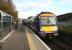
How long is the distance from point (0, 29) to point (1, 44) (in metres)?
4.99

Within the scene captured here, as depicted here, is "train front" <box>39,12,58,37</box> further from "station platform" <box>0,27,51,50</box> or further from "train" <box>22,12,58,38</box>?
"station platform" <box>0,27,51,50</box>

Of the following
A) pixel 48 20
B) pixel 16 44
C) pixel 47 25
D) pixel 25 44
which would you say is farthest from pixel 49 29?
pixel 16 44

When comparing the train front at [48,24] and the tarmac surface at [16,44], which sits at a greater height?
the train front at [48,24]

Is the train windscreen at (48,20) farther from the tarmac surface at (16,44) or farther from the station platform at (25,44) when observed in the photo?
the tarmac surface at (16,44)

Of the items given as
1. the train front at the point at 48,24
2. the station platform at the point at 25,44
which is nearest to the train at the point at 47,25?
the train front at the point at 48,24

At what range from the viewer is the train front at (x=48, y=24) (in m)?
29.4

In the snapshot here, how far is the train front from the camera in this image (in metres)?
29.4

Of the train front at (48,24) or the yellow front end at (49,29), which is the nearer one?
the train front at (48,24)

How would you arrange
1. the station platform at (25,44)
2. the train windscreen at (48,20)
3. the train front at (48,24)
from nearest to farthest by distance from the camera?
the station platform at (25,44)
the train front at (48,24)
the train windscreen at (48,20)

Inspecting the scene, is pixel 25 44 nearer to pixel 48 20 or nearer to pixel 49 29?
pixel 49 29

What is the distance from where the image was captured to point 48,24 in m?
30.0

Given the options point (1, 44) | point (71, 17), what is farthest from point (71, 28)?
point (1, 44)

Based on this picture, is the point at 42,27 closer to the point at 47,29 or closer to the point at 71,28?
the point at 47,29

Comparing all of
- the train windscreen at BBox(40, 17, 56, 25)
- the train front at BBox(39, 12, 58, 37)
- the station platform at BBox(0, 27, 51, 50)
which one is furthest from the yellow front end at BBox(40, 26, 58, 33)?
the station platform at BBox(0, 27, 51, 50)
